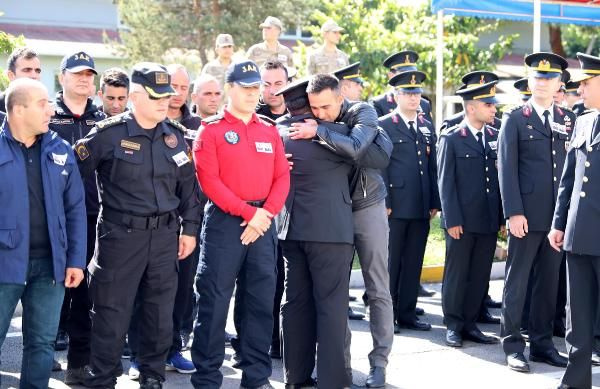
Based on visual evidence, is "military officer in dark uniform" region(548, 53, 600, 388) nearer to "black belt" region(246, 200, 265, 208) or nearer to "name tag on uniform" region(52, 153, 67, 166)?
"black belt" region(246, 200, 265, 208)

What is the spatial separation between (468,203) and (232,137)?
2729 mm

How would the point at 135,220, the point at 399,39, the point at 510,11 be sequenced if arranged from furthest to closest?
the point at 399,39
the point at 510,11
the point at 135,220

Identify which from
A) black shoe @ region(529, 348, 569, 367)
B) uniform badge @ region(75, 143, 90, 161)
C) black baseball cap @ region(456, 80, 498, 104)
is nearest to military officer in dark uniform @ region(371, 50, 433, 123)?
black baseball cap @ region(456, 80, 498, 104)

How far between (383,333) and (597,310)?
1.52 meters

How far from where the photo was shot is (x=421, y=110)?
8.96 m

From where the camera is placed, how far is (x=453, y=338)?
7871 mm

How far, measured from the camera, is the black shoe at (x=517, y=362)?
7043 millimetres

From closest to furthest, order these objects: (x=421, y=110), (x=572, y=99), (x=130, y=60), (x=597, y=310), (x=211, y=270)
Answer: (x=211, y=270) → (x=597, y=310) → (x=421, y=110) → (x=572, y=99) → (x=130, y=60)

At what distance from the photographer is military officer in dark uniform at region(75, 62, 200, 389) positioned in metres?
5.78

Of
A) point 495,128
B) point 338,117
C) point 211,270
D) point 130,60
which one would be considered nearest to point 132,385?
point 211,270

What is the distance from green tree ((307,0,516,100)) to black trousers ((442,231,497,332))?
42.9ft

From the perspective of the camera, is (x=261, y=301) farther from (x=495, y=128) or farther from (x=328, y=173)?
(x=495, y=128)

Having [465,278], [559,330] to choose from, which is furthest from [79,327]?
[559,330]

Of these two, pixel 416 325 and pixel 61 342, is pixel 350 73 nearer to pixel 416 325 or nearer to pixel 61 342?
pixel 416 325
